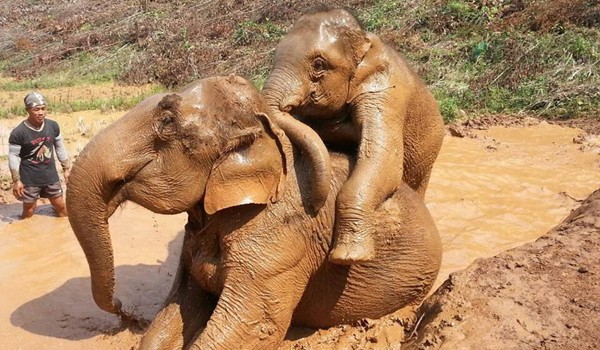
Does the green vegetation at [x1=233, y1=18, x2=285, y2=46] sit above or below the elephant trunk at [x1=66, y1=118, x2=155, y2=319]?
below

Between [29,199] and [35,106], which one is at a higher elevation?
[35,106]

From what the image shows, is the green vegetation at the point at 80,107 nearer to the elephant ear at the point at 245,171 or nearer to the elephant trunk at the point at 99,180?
the elephant trunk at the point at 99,180

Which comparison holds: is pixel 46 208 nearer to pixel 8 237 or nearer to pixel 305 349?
pixel 8 237

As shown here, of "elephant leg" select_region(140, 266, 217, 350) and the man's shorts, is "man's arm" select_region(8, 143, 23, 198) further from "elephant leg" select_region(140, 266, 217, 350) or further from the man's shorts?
"elephant leg" select_region(140, 266, 217, 350)

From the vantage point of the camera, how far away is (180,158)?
319 centimetres

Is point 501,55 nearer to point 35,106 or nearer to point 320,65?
point 35,106

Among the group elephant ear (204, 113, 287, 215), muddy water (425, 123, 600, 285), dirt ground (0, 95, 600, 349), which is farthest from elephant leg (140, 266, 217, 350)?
muddy water (425, 123, 600, 285)

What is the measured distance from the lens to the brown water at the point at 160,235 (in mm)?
5121

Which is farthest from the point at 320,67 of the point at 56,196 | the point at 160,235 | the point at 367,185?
the point at 56,196

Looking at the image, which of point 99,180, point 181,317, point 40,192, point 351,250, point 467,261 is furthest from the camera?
point 40,192

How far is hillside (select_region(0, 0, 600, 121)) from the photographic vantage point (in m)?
11.9

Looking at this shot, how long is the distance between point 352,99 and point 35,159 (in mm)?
4936

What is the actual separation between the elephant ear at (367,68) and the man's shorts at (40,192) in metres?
4.96

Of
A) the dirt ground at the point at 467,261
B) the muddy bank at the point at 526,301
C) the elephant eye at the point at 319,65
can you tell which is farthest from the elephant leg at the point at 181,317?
the elephant eye at the point at 319,65
